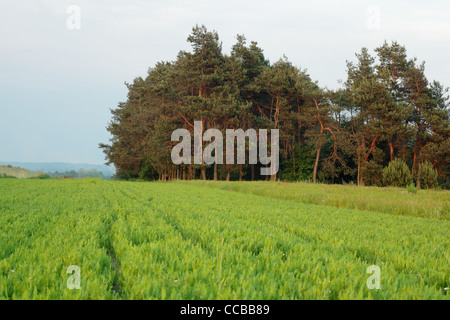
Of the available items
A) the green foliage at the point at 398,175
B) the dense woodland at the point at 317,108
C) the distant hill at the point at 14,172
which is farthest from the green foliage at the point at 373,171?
the distant hill at the point at 14,172

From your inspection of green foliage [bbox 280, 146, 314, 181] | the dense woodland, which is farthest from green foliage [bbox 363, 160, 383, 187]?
green foliage [bbox 280, 146, 314, 181]

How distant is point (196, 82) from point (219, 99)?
458 cm

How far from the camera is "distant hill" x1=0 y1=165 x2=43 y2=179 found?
113ft

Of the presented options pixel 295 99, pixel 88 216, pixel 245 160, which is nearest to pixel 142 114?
pixel 245 160

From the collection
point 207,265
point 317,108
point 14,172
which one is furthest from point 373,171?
point 14,172

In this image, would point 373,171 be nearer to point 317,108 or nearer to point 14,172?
point 317,108

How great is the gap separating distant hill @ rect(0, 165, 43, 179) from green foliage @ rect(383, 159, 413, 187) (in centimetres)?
3962

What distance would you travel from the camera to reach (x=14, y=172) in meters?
35.1

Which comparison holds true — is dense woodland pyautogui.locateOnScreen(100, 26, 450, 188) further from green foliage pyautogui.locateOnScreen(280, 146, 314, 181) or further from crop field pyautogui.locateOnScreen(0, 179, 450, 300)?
crop field pyautogui.locateOnScreen(0, 179, 450, 300)

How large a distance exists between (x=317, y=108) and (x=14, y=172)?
3745 centimetres

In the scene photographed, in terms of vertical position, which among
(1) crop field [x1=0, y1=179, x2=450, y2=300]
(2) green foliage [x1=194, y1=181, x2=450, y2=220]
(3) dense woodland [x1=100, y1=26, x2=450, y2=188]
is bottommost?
(2) green foliage [x1=194, y1=181, x2=450, y2=220]

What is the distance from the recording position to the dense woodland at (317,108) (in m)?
31.8
